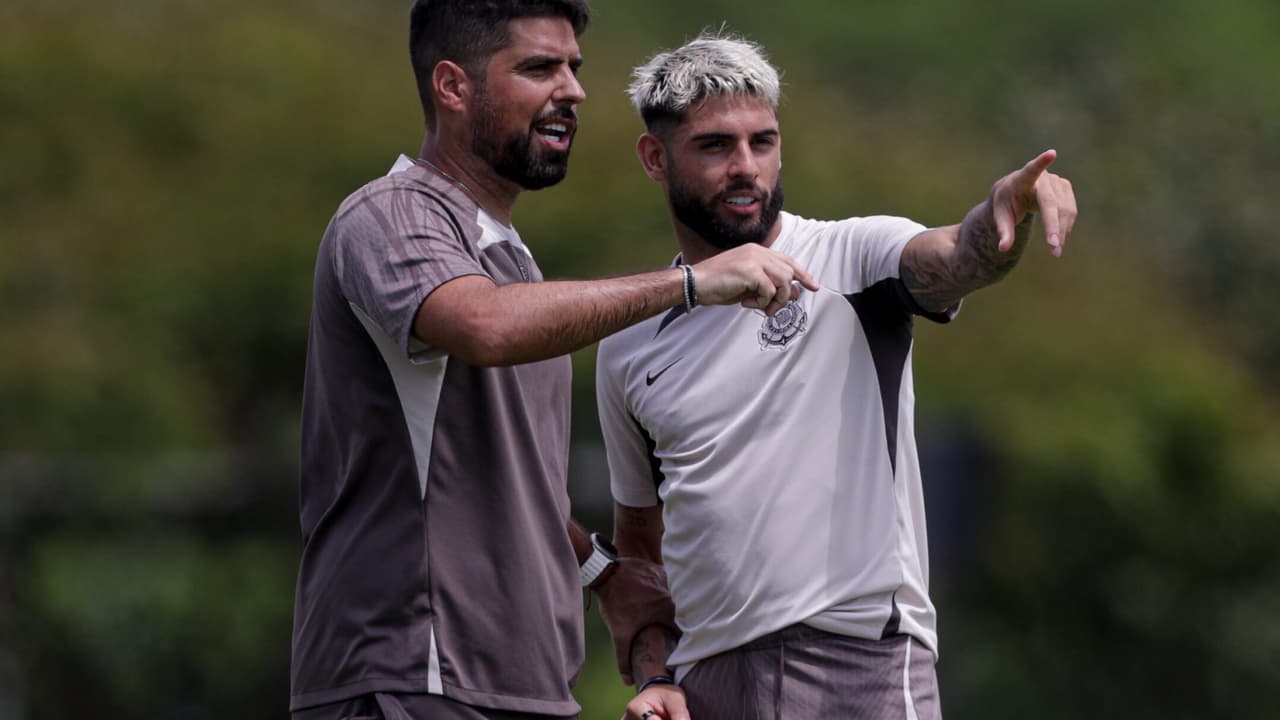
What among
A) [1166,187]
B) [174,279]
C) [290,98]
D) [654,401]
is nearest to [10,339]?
[174,279]

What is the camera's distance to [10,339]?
52.3 ft

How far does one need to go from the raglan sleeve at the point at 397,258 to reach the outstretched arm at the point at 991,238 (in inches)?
43.5

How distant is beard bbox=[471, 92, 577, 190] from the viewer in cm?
439

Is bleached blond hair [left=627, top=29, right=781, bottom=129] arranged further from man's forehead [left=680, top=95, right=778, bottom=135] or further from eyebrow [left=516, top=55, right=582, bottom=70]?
eyebrow [left=516, top=55, right=582, bottom=70]

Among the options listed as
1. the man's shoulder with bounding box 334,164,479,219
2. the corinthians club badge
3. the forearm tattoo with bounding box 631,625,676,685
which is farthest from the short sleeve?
the forearm tattoo with bounding box 631,625,676,685

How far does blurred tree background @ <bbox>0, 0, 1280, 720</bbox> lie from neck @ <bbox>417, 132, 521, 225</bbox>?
19.8 feet

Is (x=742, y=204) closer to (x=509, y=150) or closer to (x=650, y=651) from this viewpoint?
(x=509, y=150)

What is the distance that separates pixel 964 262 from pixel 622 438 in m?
1.13

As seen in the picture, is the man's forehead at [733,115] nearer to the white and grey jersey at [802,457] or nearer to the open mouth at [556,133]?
the white and grey jersey at [802,457]

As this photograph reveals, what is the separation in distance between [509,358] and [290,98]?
1478cm

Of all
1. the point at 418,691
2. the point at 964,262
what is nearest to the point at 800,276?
the point at 964,262

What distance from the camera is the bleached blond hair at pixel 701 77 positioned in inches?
192

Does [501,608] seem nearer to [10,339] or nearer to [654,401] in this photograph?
→ [654,401]

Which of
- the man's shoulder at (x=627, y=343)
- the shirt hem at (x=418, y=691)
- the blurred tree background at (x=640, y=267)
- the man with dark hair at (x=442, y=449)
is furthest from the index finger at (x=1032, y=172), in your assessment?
the blurred tree background at (x=640, y=267)
